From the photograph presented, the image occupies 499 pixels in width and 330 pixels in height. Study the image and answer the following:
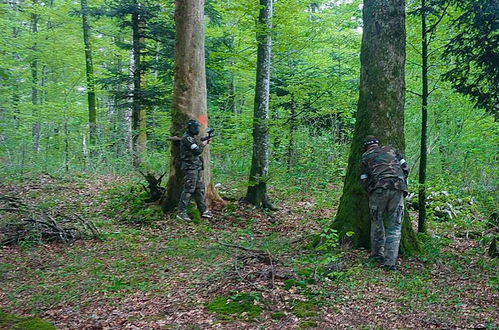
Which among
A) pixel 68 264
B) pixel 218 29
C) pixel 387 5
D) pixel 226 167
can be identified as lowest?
pixel 68 264

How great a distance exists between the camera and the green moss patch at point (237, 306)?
4578mm

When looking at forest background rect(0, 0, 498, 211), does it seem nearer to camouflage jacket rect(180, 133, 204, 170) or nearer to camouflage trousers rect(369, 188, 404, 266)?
camouflage jacket rect(180, 133, 204, 170)

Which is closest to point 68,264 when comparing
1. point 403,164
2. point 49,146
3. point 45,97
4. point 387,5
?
point 403,164

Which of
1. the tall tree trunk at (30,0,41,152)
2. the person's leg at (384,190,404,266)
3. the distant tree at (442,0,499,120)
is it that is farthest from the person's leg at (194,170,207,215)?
the tall tree trunk at (30,0,41,152)

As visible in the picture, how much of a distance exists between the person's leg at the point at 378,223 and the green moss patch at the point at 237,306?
2463mm

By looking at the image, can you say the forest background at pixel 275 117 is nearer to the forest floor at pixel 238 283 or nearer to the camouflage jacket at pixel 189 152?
the forest floor at pixel 238 283

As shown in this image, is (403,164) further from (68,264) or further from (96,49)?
(96,49)

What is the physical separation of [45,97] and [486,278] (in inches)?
1054

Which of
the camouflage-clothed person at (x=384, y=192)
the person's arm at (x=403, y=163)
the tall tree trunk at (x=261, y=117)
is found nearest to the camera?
the camouflage-clothed person at (x=384, y=192)

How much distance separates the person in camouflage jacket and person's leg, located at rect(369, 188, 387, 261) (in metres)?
4.56

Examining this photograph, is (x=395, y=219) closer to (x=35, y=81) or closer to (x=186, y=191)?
(x=186, y=191)

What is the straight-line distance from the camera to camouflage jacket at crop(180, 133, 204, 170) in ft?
31.7

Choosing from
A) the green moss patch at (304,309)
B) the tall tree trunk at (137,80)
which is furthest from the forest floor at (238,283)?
the tall tree trunk at (137,80)

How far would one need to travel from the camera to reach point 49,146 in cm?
2258
